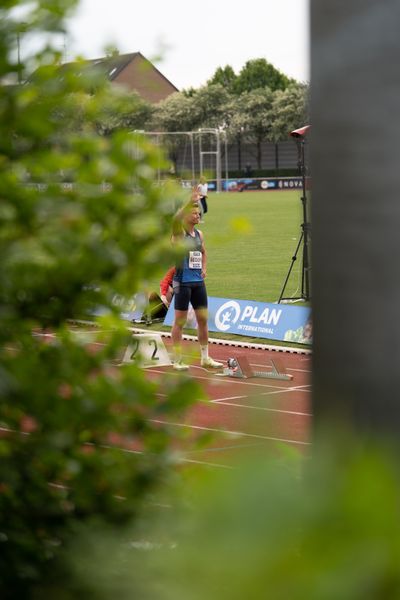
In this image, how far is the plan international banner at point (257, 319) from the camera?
14.4 meters

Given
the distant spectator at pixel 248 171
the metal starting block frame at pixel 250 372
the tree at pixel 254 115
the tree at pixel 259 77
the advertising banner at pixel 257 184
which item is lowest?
the metal starting block frame at pixel 250 372

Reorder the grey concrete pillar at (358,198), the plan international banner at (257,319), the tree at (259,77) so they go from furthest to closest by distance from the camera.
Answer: the tree at (259,77)
the plan international banner at (257,319)
the grey concrete pillar at (358,198)

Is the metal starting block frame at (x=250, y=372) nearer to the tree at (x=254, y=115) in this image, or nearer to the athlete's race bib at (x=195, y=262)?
the athlete's race bib at (x=195, y=262)

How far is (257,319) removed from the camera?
15094mm

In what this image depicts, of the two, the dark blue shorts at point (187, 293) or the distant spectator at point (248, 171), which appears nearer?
the dark blue shorts at point (187, 293)

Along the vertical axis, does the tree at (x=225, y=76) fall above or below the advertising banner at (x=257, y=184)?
above

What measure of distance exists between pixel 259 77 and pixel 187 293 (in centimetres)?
11293

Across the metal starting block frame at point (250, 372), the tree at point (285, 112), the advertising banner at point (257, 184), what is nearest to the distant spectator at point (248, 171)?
the tree at point (285, 112)

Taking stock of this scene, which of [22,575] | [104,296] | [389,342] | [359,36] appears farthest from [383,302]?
[22,575]

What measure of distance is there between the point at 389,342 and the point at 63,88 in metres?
1.19

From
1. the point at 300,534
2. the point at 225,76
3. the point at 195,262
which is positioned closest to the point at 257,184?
the point at 225,76

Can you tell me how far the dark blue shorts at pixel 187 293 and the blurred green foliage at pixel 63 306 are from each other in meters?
10.2

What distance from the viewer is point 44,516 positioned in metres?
2.37

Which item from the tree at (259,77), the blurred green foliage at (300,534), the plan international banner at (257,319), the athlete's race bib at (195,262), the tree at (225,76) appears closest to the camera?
the blurred green foliage at (300,534)
